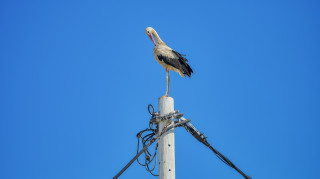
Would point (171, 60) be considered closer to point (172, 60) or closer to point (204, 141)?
point (172, 60)

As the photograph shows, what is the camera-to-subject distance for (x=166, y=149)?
462 cm

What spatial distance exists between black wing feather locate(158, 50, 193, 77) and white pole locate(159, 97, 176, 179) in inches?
79.8

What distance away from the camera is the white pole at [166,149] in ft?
14.8

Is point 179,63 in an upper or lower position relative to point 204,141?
upper

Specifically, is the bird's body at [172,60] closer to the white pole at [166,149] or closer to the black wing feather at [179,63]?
the black wing feather at [179,63]

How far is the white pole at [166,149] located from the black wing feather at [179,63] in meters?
2.03

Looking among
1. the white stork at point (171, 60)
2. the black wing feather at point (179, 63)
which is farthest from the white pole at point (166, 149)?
the black wing feather at point (179, 63)

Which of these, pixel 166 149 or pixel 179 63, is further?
pixel 179 63

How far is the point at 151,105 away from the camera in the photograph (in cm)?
508

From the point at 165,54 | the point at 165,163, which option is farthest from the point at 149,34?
the point at 165,163

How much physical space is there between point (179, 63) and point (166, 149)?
274 cm

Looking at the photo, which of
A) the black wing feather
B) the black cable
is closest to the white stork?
the black wing feather

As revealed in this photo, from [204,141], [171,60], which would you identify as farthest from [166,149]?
[171,60]

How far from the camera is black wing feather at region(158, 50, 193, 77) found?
6855 mm
